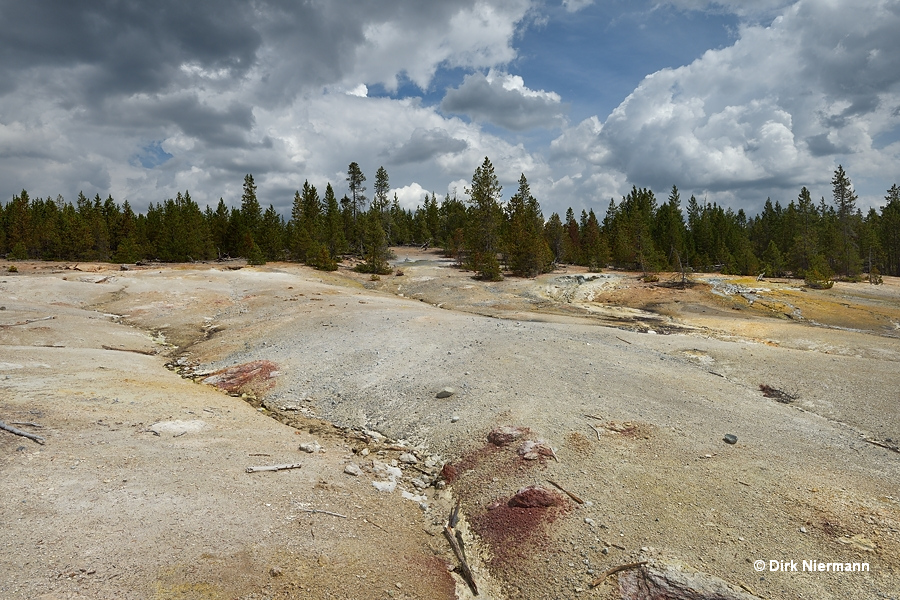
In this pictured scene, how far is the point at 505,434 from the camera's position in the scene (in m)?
8.97

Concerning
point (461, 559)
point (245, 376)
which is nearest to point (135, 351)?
point (245, 376)

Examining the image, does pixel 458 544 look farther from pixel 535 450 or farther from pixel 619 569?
pixel 535 450

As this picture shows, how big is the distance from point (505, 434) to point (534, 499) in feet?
7.10

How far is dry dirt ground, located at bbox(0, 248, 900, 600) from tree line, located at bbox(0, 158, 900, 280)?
33.7 metres

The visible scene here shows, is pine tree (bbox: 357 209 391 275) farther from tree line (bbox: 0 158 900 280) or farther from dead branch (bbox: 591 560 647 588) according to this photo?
dead branch (bbox: 591 560 647 588)

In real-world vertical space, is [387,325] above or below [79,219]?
below

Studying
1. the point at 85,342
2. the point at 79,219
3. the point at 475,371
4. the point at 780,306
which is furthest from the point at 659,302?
the point at 79,219

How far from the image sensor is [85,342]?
1712cm

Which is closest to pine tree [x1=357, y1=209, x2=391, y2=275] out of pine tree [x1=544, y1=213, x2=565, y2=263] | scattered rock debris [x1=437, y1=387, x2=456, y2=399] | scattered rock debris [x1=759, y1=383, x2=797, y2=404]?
pine tree [x1=544, y1=213, x2=565, y2=263]

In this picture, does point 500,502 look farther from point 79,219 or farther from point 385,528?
point 79,219

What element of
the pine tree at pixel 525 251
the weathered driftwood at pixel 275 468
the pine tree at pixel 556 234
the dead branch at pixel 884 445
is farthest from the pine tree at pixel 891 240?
the weathered driftwood at pixel 275 468

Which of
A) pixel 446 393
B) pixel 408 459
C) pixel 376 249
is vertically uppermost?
pixel 376 249

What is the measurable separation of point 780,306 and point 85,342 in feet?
132

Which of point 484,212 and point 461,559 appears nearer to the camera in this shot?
point 461,559
